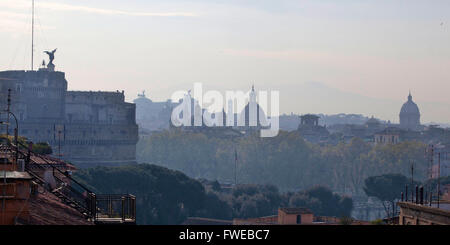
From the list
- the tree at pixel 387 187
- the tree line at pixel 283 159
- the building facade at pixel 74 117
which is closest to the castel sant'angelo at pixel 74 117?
the building facade at pixel 74 117

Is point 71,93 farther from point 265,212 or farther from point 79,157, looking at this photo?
point 265,212

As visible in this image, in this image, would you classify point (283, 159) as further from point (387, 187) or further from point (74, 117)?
point (387, 187)

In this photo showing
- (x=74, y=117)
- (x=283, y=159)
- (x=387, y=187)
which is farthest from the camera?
(x=283, y=159)

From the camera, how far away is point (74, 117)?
3332 inches

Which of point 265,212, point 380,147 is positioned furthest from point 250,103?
point 265,212

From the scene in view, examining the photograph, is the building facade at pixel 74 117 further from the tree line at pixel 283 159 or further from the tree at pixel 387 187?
the tree line at pixel 283 159

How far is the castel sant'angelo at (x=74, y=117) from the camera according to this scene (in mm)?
79500

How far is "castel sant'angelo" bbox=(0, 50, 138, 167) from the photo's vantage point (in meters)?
79.5

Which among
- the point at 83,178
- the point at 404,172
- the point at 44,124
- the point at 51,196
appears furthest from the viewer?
the point at 404,172

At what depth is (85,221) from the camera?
57.5ft

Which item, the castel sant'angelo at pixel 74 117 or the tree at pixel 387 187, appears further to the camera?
the castel sant'angelo at pixel 74 117

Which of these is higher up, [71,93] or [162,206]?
[71,93]

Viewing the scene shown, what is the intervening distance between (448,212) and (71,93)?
65.6 meters

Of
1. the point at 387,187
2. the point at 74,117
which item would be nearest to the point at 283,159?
the point at 74,117
